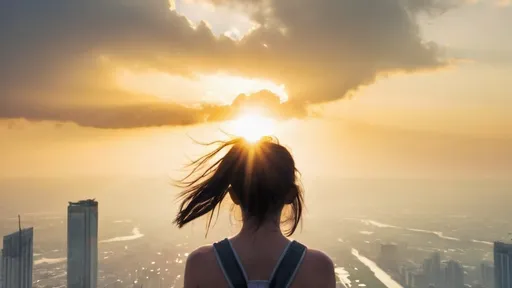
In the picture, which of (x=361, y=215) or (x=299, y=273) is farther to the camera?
(x=361, y=215)

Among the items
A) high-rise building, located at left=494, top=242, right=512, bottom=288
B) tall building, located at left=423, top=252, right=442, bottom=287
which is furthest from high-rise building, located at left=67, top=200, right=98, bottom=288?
tall building, located at left=423, top=252, right=442, bottom=287

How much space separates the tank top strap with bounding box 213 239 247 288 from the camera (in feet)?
3.30

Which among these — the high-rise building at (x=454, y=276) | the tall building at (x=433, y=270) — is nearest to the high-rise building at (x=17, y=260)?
the tall building at (x=433, y=270)

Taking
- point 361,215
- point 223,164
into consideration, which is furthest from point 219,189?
point 361,215

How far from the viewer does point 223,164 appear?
1136 millimetres

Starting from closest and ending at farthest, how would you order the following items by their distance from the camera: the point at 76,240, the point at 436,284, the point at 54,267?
the point at 76,240, the point at 54,267, the point at 436,284

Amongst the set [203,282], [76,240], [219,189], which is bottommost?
[76,240]

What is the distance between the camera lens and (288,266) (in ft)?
3.33

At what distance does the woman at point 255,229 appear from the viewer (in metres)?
1.02

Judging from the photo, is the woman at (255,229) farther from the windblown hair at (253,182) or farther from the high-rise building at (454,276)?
the high-rise building at (454,276)

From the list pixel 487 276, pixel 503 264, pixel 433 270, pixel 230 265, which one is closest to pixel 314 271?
pixel 230 265

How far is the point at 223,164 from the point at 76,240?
1916cm

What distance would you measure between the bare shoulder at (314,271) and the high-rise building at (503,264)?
22.1 metres

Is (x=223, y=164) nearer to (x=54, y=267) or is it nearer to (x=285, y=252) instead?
(x=285, y=252)
